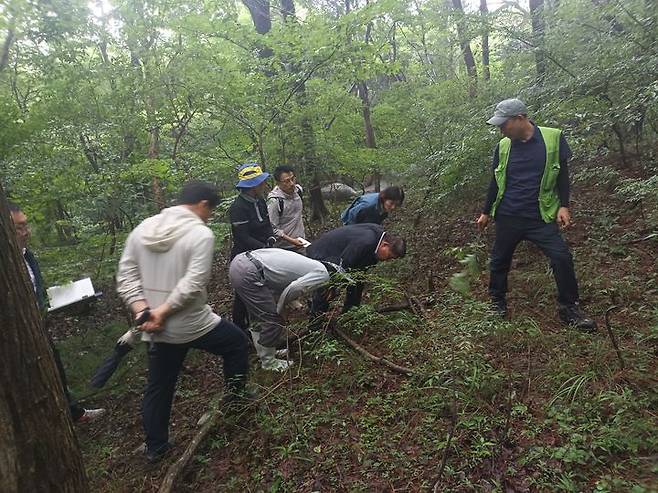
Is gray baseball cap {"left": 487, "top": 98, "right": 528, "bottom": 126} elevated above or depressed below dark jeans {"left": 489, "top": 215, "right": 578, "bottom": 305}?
above

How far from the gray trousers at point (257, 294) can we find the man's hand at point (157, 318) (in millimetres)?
1035

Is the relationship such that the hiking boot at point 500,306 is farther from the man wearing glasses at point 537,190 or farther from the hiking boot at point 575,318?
the hiking boot at point 575,318

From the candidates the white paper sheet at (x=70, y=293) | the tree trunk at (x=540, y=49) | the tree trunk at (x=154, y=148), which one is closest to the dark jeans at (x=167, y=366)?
the white paper sheet at (x=70, y=293)

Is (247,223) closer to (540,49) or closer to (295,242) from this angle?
(295,242)

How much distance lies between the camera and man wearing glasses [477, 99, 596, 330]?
12.6 feet

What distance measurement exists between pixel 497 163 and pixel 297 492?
3240 mm

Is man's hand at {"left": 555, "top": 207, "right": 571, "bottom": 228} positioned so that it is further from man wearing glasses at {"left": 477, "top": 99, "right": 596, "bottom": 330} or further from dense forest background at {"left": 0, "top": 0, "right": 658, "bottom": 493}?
dense forest background at {"left": 0, "top": 0, "right": 658, "bottom": 493}

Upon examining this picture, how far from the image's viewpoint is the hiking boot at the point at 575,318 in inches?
147

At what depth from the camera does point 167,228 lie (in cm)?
293

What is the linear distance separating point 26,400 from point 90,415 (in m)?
2.87

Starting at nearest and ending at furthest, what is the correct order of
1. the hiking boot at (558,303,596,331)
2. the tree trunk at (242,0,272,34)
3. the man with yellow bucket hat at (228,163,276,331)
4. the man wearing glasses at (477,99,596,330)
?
1. the hiking boot at (558,303,596,331)
2. the man wearing glasses at (477,99,596,330)
3. the man with yellow bucket hat at (228,163,276,331)
4. the tree trunk at (242,0,272,34)

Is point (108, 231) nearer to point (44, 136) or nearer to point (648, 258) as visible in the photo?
point (44, 136)

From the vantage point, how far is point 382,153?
349 inches

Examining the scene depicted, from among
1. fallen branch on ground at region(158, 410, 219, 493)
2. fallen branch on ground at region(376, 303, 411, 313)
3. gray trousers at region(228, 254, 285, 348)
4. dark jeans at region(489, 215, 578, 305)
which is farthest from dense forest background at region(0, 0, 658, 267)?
fallen branch on ground at region(158, 410, 219, 493)
